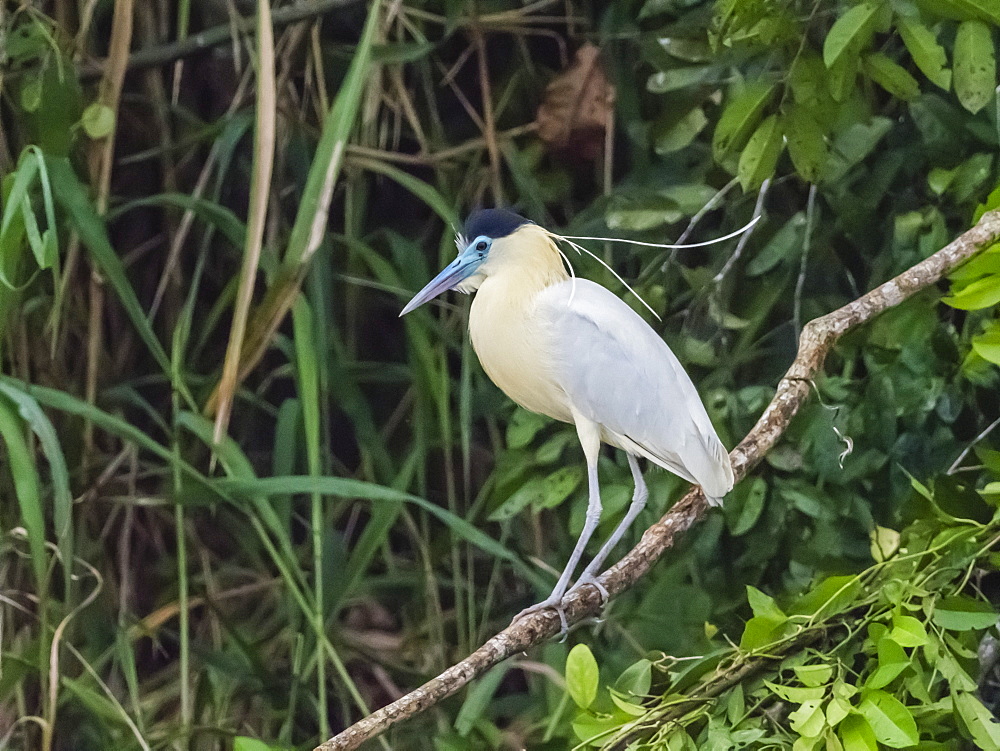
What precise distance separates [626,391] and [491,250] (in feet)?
0.66

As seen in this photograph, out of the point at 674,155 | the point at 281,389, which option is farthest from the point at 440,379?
the point at 674,155

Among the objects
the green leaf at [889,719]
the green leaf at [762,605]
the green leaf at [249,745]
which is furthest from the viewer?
the green leaf at [249,745]

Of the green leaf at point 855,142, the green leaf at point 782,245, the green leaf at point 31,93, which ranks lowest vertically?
the green leaf at point 782,245

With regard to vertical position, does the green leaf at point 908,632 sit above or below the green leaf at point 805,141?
below

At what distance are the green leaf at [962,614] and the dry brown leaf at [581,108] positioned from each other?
0.61 m

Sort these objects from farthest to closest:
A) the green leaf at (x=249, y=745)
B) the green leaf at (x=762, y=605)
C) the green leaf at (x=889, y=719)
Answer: the green leaf at (x=249, y=745) → the green leaf at (x=762, y=605) → the green leaf at (x=889, y=719)

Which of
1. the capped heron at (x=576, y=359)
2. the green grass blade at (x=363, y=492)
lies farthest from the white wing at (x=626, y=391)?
the green grass blade at (x=363, y=492)

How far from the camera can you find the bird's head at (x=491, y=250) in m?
1.05

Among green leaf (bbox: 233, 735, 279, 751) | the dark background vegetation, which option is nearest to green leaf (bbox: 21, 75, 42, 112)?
the dark background vegetation

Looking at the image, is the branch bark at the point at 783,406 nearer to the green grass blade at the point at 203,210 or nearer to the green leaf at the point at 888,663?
the green leaf at the point at 888,663

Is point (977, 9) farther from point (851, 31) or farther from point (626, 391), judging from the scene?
point (626, 391)

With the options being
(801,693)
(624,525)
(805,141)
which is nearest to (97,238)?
(624,525)

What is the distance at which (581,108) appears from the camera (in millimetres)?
1166

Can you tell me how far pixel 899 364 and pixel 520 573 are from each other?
0.47 m
